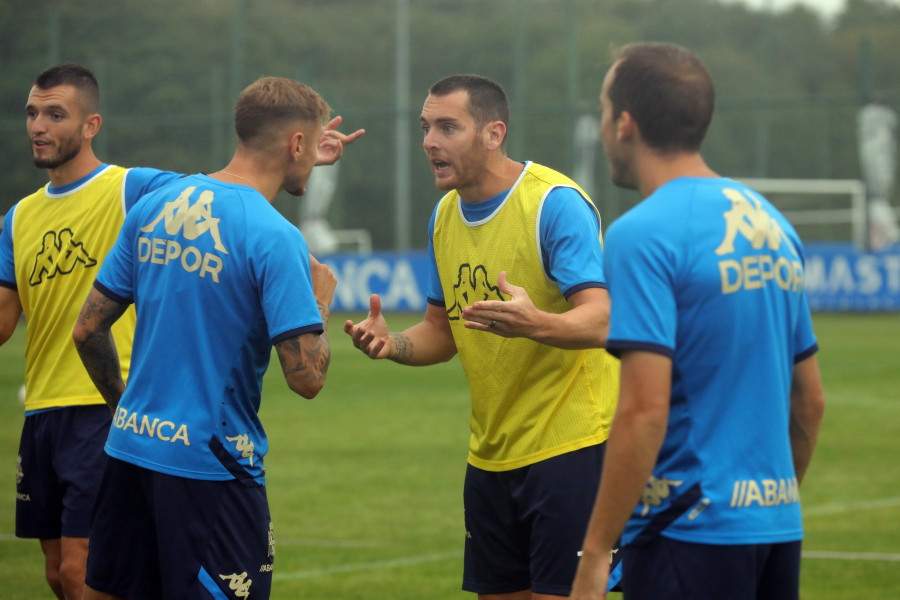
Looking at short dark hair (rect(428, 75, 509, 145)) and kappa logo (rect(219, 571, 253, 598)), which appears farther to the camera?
short dark hair (rect(428, 75, 509, 145))

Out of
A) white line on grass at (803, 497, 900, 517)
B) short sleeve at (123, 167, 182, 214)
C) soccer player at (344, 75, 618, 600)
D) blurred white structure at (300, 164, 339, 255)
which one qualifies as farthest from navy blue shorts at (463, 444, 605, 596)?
blurred white structure at (300, 164, 339, 255)

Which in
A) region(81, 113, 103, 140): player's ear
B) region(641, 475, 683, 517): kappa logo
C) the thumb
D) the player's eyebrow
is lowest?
region(641, 475, 683, 517): kappa logo

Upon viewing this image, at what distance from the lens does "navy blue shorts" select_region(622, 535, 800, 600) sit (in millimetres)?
3102

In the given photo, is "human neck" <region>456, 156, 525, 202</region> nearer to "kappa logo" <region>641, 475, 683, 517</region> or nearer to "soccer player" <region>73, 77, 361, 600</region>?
"soccer player" <region>73, 77, 361, 600</region>

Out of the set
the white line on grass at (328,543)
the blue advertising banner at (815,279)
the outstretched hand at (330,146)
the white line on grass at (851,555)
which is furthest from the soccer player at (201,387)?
the blue advertising banner at (815,279)

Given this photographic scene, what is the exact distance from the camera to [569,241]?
459 centimetres

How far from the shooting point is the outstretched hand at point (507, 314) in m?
4.11

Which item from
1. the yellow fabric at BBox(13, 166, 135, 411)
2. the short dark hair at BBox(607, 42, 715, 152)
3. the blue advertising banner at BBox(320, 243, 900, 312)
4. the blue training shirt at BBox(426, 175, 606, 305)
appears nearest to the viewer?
the short dark hair at BBox(607, 42, 715, 152)

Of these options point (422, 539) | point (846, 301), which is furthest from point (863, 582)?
point (846, 301)

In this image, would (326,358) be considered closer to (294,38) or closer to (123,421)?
(123,421)

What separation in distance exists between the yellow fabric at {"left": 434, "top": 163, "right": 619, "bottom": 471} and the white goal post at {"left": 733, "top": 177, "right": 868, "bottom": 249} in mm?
33104

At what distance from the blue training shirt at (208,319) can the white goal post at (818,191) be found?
3412 cm

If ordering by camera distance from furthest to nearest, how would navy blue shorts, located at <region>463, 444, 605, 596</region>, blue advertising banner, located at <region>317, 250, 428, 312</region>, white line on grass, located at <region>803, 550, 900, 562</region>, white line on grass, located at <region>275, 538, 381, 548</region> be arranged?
blue advertising banner, located at <region>317, 250, 428, 312</region>
white line on grass, located at <region>275, 538, 381, 548</region>
white line on grass, located at <region>803, 550, 900, 562</region>
navy blue shorts, located at <region>463, 444, 605, 596</region>

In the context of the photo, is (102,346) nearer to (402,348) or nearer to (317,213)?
(402,348)
